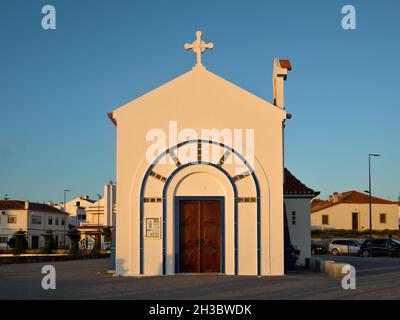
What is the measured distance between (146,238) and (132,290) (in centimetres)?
509

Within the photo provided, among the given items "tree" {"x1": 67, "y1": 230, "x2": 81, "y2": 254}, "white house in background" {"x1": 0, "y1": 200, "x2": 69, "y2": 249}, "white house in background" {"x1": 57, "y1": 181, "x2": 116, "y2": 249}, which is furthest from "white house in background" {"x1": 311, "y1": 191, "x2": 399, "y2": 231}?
"tree" {"x1": 67, "y1": 230, "x2": 81, "y2": 254}

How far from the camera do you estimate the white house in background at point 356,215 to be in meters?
74.1

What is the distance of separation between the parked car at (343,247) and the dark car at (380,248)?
3298 mm

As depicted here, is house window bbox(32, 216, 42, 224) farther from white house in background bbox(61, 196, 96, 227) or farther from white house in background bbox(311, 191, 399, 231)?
white house in background bbox(311, 191, 399, 231)

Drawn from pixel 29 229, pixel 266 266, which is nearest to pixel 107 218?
pixel 266 266

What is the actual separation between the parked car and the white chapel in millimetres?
30734

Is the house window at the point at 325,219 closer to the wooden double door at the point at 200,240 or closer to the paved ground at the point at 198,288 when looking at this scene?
the paved ground at the point at 198,288

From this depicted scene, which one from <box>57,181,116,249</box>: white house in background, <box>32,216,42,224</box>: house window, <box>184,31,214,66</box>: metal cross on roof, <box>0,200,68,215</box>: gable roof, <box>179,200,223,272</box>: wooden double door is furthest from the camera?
<box>32,216,42,224</box>: house window

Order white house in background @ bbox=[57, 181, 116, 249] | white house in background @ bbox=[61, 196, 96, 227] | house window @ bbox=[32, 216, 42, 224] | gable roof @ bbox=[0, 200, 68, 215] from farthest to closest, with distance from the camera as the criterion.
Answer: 1. white house in background @ bbox=[61, 196, 96, 227]
2. house window @ bbox=[32, 216, 42, 224]
3. gable roof @ bbox=[0, 200, 68, 215]
4. white house in background @ bbox=[57, 181, 116, 249]

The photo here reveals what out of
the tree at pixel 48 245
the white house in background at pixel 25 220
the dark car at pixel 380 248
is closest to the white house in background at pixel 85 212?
the white house in background at pixel 25 220

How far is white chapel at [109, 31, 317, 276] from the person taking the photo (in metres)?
21.2

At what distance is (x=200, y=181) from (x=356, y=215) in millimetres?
56450
